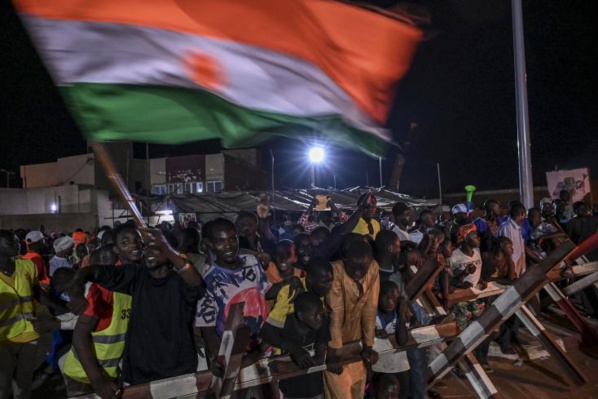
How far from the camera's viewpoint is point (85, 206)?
100ft

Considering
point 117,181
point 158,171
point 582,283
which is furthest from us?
point 158,171

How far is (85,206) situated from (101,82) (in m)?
30.0

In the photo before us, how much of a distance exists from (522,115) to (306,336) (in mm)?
7801

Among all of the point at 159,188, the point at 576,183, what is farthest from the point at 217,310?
the point at 159,188

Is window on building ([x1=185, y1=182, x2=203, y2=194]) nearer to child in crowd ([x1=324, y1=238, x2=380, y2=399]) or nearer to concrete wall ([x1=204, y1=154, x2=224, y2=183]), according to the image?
concrete wall ([x1=204, y1=154, x2=224, y2=183])

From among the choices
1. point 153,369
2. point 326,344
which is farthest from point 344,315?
point 153,369

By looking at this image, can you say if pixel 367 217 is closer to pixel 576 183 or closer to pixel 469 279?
pixel 469 279

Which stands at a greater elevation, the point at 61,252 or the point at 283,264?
the point at 283,264

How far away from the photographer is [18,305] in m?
4.23

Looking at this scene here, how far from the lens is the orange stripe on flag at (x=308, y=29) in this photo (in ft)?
11.7

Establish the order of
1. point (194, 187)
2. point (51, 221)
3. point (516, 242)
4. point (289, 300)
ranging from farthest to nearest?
point (194, 187), point (51, 221), point (516, 242), point (289, 300)

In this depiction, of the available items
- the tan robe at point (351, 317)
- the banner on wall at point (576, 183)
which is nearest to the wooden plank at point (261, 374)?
the tan robe at point (351, 317)

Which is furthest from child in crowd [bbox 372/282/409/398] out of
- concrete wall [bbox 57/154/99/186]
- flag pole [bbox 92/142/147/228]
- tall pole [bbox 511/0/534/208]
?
concrete wall [bbox 57/154/99/186]

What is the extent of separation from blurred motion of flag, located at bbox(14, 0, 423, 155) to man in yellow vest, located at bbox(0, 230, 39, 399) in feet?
5.37
